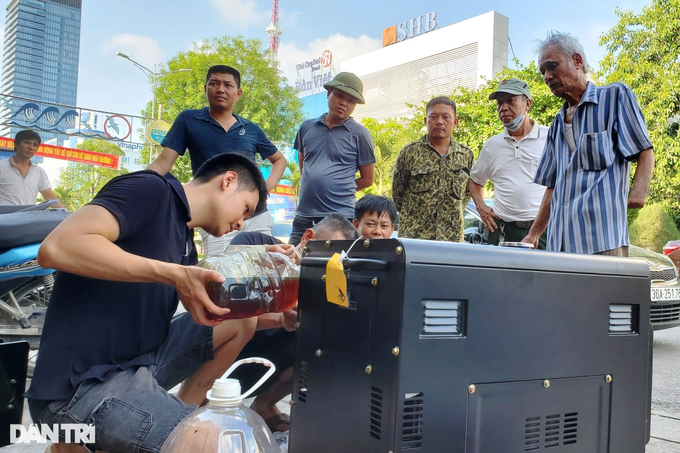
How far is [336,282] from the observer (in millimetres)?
1328

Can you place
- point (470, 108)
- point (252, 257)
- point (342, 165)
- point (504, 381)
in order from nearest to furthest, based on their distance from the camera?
point (504, 381)
point (252, 257)
point (342, 165)
point (470, 108)

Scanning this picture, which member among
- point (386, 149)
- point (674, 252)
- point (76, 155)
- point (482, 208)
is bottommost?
point (674, 252)

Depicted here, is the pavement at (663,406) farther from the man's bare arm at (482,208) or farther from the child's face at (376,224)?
the man's bare arm at (482,208)

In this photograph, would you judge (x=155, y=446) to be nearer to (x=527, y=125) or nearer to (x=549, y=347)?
(x=549, y=347)

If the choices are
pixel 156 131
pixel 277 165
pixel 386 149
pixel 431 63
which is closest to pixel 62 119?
pixel 156 131

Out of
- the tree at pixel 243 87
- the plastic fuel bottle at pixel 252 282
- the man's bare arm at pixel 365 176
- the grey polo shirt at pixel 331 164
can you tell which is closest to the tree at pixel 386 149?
the tree at pixel 243 87

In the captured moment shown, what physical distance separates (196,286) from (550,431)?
3.10ft

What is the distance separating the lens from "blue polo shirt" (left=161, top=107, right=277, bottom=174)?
11.6 feet

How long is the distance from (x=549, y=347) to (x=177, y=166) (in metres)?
22.4

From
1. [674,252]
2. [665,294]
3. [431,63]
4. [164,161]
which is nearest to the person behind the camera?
[164,161]

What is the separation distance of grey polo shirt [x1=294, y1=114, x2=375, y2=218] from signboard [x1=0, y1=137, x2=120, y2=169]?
2240 centimetres

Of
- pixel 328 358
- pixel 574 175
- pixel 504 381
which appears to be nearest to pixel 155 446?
pixel 328 358

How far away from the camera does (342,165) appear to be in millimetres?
3850

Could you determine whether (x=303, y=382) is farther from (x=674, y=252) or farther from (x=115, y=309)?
(x=674, y=252)
